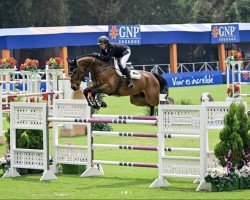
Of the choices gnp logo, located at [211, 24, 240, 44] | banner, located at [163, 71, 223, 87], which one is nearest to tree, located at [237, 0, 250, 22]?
gnp logo, located at [211, 24, 240, 44]

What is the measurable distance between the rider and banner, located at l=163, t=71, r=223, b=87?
28.7m

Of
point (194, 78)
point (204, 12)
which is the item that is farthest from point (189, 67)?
point (204, 12)

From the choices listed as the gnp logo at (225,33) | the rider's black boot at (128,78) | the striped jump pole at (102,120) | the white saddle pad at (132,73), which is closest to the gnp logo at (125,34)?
the gnp logo at (225,33)

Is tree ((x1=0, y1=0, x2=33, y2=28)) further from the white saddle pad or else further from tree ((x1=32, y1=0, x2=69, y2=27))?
the white saddle pad

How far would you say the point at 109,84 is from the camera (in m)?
17.9

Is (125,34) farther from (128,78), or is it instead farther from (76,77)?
(76,77)

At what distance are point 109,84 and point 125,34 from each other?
30471mm

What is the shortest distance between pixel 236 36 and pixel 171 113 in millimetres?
40262

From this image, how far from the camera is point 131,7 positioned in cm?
7719

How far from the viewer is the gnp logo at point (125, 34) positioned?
155 ft

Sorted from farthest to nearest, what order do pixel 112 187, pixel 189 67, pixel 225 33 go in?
pixel 189 67
pixel 225 33
pixel 112 187

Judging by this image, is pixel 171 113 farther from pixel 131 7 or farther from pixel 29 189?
pixel 131 7

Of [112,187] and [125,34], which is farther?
[125,34]

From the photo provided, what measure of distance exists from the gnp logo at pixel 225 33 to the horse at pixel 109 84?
33.1 meters
